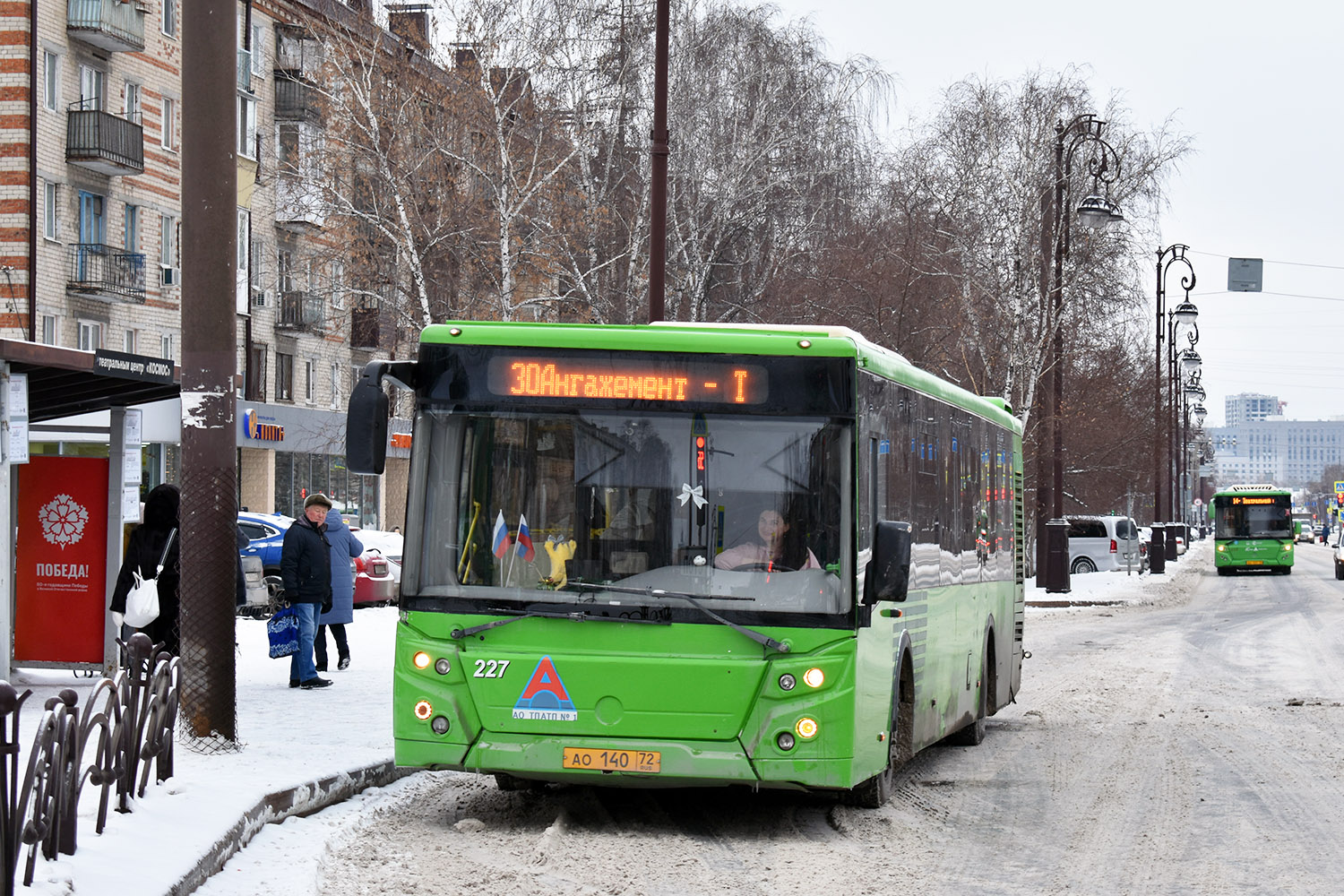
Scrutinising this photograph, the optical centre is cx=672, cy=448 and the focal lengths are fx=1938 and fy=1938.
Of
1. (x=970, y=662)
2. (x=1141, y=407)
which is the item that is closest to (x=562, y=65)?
(x=970, y=662)

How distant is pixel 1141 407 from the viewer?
6662 centimetres

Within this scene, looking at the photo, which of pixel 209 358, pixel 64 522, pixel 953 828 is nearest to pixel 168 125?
pixel 64 522

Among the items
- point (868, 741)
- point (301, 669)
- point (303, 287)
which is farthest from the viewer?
point (303, 287)

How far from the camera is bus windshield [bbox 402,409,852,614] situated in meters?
9.22

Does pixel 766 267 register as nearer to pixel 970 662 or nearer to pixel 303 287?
pixel 303 287

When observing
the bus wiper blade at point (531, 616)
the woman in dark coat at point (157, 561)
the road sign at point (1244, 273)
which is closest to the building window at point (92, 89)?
the road sign at point (1244, 273)

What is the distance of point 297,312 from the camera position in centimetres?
5144

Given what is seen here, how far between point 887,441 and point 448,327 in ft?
7.88

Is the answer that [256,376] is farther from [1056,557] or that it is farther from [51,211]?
[1056,557]

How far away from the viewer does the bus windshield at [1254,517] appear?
58219 mm

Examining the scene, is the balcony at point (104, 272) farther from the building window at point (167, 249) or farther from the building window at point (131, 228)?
the building window at point (167, 249)

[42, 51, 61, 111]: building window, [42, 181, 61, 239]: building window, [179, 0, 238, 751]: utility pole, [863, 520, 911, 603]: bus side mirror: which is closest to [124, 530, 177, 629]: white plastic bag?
[179, 0, 238, 751]: utility pole

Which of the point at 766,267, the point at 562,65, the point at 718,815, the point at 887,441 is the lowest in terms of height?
the point at 718,815

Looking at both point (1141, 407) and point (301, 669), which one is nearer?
point (301, 669)
